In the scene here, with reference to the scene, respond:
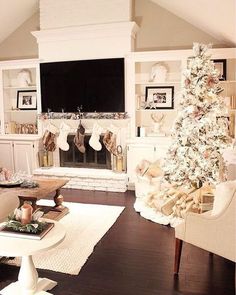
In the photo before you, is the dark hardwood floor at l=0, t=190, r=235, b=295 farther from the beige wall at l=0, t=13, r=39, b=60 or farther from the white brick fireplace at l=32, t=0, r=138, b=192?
the beige wall at l=0, t=13, r=39, b=60

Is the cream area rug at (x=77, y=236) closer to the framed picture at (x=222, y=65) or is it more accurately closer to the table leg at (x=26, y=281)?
the table leg at (x=26, y=281)

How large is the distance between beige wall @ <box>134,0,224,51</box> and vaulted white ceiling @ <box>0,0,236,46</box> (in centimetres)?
11

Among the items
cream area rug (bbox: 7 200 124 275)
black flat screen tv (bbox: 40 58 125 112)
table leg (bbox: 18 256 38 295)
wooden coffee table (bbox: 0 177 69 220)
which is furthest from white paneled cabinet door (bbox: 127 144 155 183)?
table leg (bbox: 18 256 38 295)

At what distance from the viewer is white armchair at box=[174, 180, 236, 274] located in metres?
2.47

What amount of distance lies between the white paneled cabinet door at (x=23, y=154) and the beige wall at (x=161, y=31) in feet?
8.90

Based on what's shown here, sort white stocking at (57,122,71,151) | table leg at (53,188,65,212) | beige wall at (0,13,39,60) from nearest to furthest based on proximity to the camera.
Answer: table leg at (53,188,65,212)
white stocking at (57,122,71,151)
beige wall at (0,13,39,60)

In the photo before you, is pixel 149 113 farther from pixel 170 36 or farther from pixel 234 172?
pixel 234 172

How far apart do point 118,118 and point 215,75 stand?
6.48ft

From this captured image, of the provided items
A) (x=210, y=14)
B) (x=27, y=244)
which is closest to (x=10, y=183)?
(x=27, y=244)

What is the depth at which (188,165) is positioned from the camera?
4.31m

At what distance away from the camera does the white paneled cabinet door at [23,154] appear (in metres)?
6.11

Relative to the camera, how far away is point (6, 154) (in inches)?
248

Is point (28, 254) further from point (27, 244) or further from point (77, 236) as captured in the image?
point (77, 236)

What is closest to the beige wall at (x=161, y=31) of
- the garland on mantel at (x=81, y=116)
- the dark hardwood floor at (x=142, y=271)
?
the garland on mantel at (x=81, y=116)
